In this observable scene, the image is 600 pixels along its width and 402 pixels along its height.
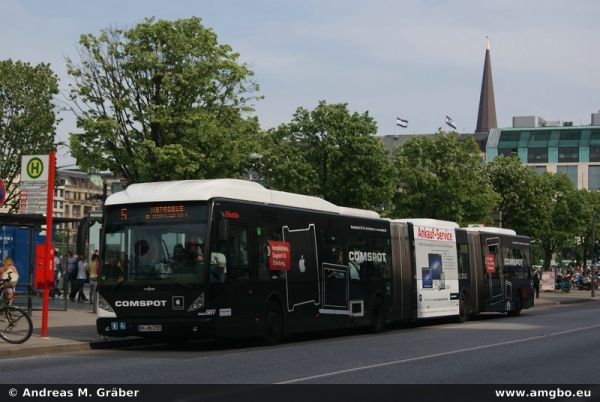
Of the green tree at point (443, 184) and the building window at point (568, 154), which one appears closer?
the green tree at point (443, 184)

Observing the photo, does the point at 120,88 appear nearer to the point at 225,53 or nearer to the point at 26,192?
the point at 225,53

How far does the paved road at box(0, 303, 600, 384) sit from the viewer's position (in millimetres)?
13359

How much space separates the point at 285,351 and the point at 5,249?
15888mm

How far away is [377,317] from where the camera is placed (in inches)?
1005

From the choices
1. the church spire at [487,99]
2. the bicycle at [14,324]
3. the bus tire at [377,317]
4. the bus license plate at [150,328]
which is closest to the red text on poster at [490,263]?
the bus tire at [377,317]

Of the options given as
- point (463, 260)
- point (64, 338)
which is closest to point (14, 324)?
point (64, 338)

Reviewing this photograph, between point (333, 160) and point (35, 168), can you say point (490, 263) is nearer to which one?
point (333, 160)

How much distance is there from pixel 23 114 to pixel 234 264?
34.9 meters

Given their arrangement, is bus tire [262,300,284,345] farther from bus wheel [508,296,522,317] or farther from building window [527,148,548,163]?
building window [527,148,548,163]

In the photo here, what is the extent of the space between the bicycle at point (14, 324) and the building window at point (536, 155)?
122 meters

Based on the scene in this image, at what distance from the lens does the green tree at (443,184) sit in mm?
58094

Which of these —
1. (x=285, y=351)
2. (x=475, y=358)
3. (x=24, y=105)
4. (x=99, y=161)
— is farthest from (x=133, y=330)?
(x=24, y=105)

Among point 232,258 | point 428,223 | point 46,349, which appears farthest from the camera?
point 428,223
